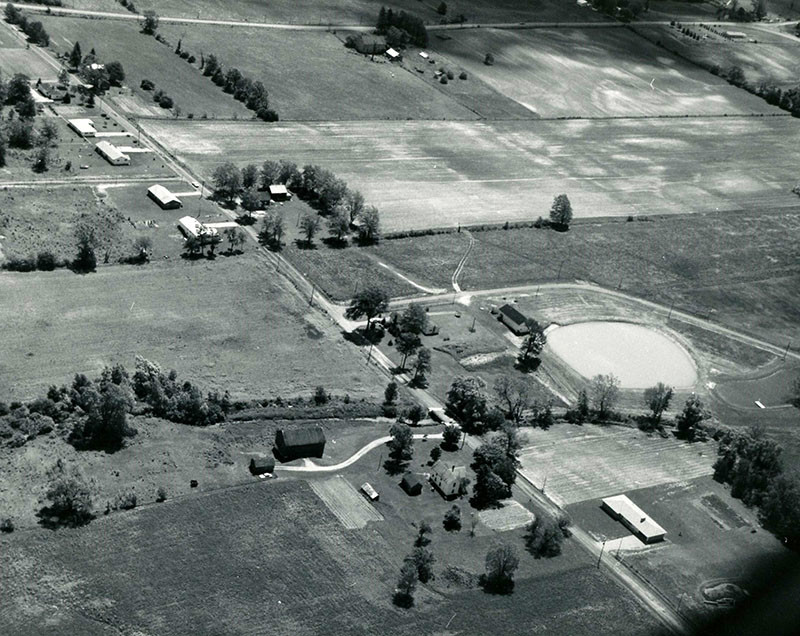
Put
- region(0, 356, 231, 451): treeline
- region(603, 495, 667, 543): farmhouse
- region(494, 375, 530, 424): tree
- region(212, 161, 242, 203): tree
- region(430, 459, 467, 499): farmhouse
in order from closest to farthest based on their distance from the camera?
region(0, 356, 231, 451): treeline, region(603, 495, 667, 543): farmhouse, region(430, 459, 467, 499): farmhouse, region(494, 375, 530, 424): tree, region(212, 161, 242, 203): tree

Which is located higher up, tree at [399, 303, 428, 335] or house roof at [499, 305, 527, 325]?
tree at [399, 303, 428, 335]

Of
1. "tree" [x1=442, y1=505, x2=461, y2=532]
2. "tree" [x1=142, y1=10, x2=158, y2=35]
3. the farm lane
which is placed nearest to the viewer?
"tree" [x1=442, y1=505, x2=461, y2=532]

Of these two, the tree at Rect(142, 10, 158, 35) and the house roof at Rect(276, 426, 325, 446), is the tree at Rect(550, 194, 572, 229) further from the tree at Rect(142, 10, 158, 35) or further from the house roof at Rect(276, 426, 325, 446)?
the tree at Rect(142, 10, 158, 35)

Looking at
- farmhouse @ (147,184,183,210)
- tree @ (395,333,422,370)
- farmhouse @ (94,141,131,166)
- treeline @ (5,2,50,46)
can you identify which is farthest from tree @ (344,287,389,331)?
treeline @ (5,2,50,46)

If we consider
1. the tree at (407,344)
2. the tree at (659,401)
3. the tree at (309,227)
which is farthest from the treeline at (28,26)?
the tree at (659,401)

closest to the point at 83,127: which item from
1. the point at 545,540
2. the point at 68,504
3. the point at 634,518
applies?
the point at 68,504

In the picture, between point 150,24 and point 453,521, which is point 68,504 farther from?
point 150,24

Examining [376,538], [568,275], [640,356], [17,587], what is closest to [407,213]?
[568,275]

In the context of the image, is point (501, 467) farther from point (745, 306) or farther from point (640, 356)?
point (745, 306)

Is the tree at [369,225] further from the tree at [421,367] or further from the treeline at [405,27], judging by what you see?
the treeline at [405,27]
